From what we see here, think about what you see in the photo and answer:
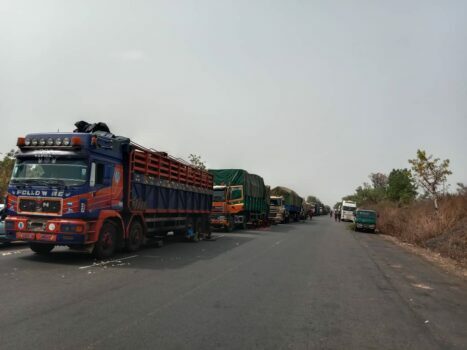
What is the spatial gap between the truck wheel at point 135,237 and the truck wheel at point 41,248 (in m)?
2.31

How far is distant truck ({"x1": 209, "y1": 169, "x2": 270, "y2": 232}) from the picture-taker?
26.6m

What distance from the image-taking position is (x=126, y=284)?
339 inches

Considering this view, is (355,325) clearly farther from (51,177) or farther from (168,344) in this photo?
(51,177)

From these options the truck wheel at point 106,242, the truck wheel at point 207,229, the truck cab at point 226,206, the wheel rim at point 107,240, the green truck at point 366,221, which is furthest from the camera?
the green truck at point 366,221

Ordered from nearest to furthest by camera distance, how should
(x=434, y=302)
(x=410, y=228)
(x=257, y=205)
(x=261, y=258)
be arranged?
1. (x=434, y=302)
2. (x=261, y=258)
3. (x=410, y=228)
4. (x=257, y=205)

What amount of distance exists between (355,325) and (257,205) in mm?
27391

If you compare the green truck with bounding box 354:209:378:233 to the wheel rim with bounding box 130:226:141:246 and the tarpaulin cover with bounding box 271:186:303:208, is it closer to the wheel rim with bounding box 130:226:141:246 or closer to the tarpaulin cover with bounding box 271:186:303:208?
the tarpaulin cover with bounding box 271:186:303:208

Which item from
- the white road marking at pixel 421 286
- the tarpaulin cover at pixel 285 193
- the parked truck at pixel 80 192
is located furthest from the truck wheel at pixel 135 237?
the tarpaulin cover at pixel 285 193

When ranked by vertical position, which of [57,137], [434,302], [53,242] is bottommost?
[434,302]

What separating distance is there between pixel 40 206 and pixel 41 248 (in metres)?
1.88

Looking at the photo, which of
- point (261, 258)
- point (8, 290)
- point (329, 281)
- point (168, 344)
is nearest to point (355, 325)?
point (168, 344)

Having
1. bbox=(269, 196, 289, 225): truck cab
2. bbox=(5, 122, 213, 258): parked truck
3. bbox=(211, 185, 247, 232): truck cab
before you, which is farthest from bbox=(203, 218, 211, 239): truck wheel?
bbox=(269, 196, 289, 225): truck cab

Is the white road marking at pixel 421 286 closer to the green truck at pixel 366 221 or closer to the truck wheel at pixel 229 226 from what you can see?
the truck wheel at pixel 229 226

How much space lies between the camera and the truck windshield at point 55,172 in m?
11.2
